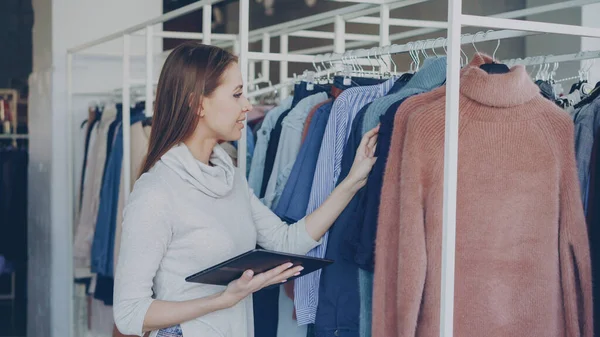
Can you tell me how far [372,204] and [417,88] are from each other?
1.07 ft

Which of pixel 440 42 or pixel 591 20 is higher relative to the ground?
pixel 591 20

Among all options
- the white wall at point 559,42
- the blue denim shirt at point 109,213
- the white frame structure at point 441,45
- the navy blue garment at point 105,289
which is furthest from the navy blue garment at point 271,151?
the white wall at point 559,42

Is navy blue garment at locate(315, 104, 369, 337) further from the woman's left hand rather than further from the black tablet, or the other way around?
the black tablet

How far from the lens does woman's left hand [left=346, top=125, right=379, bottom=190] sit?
211 cm

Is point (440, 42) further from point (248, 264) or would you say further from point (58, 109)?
point (58, 109)

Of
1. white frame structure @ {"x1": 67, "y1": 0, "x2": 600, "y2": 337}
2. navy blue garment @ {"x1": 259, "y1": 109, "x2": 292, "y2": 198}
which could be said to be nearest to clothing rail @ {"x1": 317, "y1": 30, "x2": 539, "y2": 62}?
white frame structure @ {"x1": 67, "y1": 0, "x2": 600, "y2": 337}

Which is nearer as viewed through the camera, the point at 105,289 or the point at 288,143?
the point at 288,143

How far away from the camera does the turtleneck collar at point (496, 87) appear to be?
1901mm

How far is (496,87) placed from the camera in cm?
190

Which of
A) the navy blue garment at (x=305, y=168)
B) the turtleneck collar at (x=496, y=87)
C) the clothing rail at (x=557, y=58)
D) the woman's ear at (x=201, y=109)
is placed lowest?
the navy blue garment at (x=305, y=168)

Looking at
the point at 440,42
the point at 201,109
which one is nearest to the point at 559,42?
the point at 440,42

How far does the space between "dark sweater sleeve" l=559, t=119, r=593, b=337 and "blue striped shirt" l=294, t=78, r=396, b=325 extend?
552mm

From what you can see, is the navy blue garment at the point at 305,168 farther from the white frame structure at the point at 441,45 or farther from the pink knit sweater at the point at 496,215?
the pink knit sweater at the point at 496,215

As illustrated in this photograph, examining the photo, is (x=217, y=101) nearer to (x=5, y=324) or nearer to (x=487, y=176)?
(x=487, y=176)
